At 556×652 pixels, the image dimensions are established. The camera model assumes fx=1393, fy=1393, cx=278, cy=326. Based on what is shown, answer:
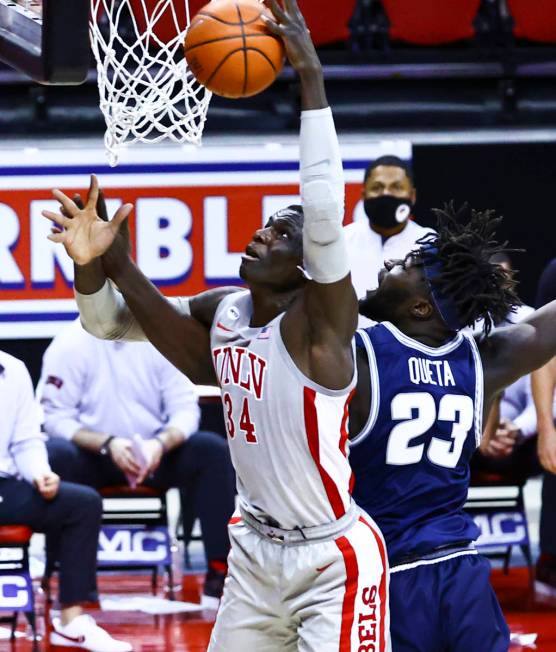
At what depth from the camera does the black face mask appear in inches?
270

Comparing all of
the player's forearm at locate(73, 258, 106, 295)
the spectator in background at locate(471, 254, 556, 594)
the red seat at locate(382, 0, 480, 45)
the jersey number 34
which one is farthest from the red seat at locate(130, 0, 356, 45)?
the jersey number 34

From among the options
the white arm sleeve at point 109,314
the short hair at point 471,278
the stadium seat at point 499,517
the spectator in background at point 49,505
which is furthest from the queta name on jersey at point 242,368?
the stadium seat at point 499,517

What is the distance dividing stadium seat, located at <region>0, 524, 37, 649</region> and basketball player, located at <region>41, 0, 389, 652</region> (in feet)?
8.33

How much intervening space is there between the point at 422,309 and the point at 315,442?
0.58 meters

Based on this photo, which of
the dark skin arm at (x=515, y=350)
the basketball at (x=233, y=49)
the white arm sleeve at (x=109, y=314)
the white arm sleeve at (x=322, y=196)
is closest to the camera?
the white arm sleeve at (x=322, y=196)

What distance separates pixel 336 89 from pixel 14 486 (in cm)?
393

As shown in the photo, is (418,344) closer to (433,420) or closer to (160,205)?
(433,420)

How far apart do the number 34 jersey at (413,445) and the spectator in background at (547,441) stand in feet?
8.14

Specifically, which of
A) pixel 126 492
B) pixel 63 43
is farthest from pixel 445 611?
pixel 126 492

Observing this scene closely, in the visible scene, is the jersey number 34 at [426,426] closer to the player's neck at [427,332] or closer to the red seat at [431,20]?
the player's neck at [427,332]

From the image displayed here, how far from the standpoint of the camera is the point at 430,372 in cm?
379

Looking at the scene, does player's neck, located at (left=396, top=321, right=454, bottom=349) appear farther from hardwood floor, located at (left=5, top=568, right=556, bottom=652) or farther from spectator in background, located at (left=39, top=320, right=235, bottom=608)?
spectator in background, located at (left=39, top=320, right=235, bottom=608)

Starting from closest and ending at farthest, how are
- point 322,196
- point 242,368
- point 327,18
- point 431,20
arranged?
point 322,196
point 242,368
point 327,18
point 431,20

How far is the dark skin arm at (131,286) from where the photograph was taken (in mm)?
3752
